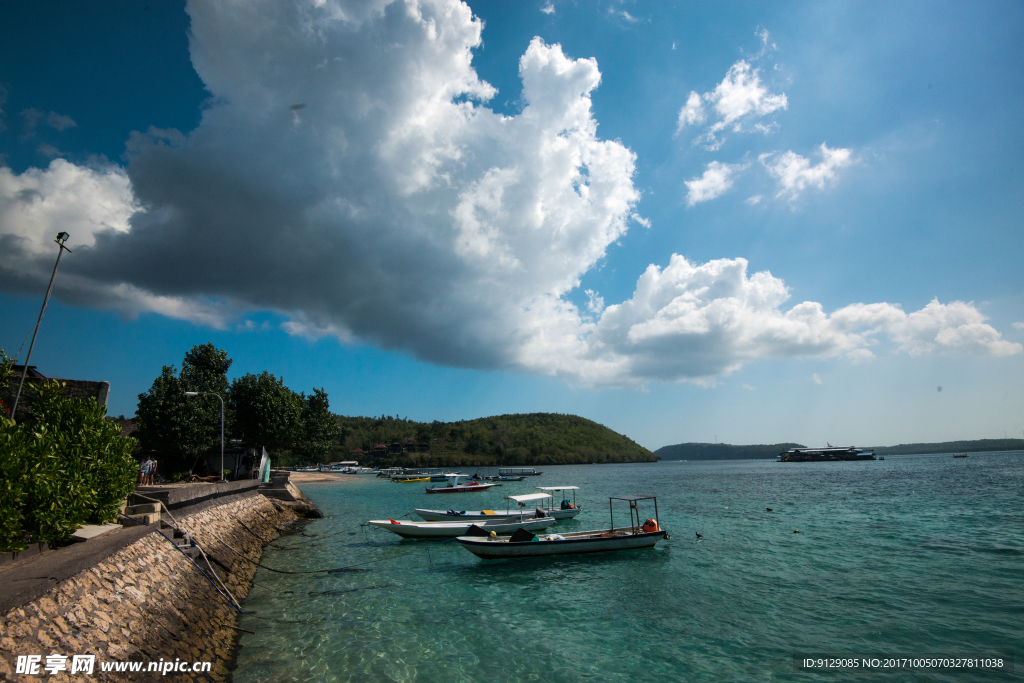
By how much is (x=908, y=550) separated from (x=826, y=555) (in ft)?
14.8

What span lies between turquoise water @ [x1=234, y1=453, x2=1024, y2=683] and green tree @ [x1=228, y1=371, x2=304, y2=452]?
20.6m

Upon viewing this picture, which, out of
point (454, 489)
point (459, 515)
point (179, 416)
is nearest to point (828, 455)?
point (454, 489)

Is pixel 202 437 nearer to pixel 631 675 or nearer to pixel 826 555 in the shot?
pixel 631 675

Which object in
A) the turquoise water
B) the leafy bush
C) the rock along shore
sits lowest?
the turquoise water

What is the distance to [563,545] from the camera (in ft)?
68.5

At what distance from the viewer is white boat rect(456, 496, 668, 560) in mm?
20031

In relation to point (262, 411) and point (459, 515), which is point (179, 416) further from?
point (459, 515)

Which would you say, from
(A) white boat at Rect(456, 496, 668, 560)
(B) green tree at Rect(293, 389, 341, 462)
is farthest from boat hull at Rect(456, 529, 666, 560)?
(B) green tree at Rect(293, 389, 341, 462)

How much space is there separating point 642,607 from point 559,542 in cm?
643

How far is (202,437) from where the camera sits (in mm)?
36250

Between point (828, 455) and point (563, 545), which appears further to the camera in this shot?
point (828, 455)

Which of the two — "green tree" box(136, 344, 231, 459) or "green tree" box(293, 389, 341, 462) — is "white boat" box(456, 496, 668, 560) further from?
"green tree" box(293, 389, 341, 462)

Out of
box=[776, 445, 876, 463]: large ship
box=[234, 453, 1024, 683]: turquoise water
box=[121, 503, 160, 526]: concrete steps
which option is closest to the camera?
box=[234, 453, 1024, 683]: turquoise water

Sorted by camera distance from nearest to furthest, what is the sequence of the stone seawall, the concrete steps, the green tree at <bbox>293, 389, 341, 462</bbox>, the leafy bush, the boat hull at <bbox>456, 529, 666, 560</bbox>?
the stone seawall < the leafy bush < the concrete steps < the boat hull at <bbox>456, 529, 666, 560</bbox> < the green tree at <bbox>293, 389, 341, 462</bbox>
